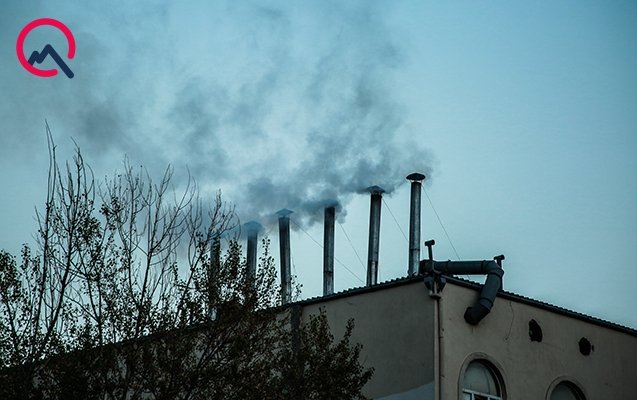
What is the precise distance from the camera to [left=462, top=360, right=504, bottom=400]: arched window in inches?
1101

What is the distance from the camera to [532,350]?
30047mm

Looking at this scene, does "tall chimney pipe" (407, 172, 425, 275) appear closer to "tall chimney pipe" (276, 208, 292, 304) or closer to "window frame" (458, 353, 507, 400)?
"tall chimney pipe" (276, 208, 292, 304)

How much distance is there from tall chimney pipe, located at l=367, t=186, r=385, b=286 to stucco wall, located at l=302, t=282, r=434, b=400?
13.0 meters

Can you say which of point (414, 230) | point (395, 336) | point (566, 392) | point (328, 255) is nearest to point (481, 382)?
point (395, 336)

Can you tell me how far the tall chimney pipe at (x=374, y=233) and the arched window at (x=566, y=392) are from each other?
12.5 metres

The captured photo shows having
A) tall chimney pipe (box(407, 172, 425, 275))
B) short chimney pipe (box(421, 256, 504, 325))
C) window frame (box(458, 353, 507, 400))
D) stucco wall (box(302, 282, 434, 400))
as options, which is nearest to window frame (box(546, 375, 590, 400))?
window frame (box(458, 353, 507, 400))

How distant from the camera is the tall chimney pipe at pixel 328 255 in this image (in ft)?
145

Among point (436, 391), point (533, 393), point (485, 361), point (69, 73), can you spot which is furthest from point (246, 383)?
point (69, 73)

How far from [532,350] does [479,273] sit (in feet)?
9.30

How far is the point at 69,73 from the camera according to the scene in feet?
101

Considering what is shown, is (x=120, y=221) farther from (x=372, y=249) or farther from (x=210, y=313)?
(x=372, y=249)

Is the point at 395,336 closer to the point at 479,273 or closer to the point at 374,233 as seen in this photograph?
the point at 479,273

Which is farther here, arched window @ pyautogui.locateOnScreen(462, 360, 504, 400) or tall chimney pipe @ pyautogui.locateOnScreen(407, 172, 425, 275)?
tall chimney pipe @ pyautogui.locateOnScreen(407, 172, 425, 275)

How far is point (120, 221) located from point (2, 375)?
Answer: 4163mm
